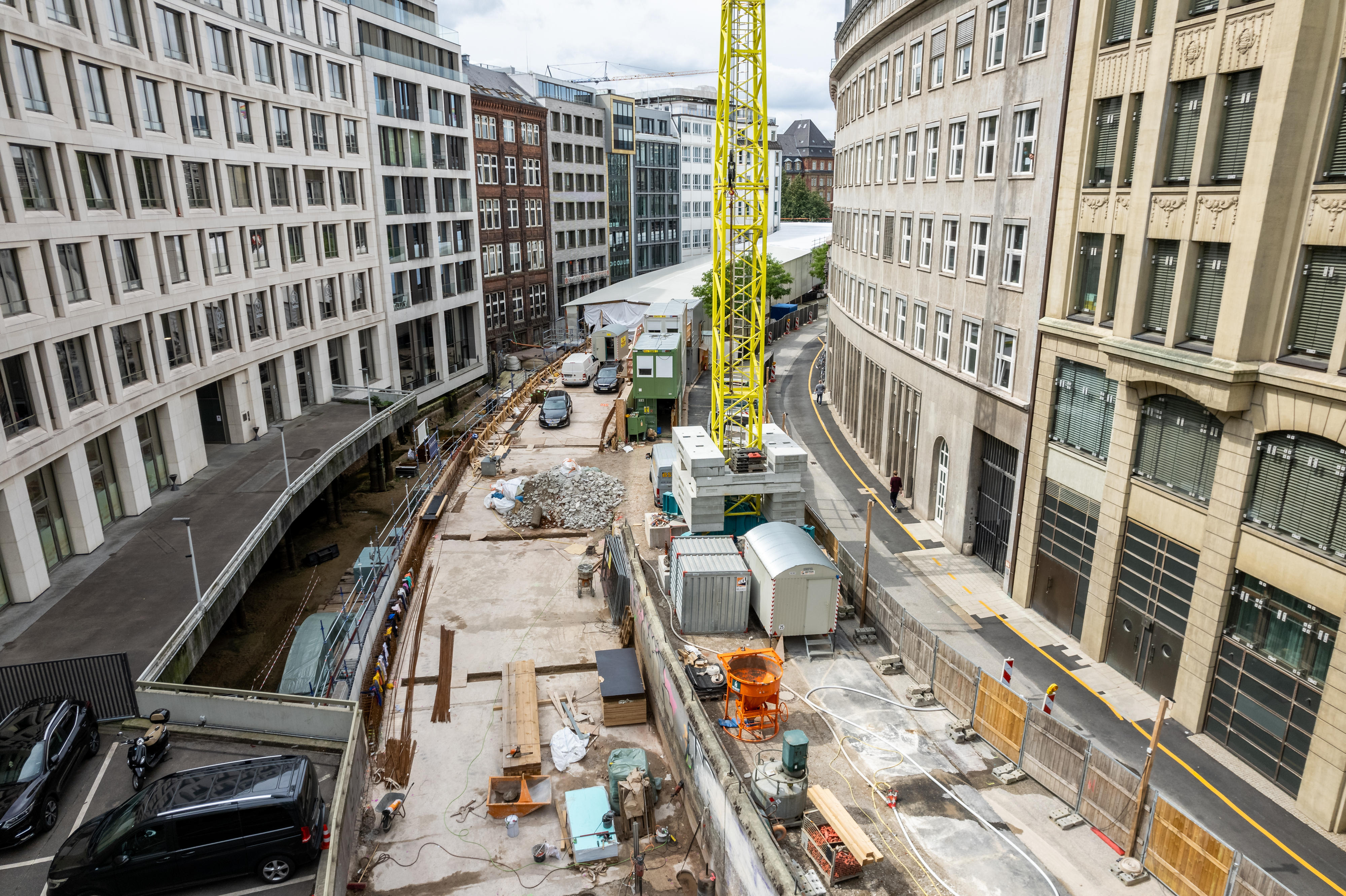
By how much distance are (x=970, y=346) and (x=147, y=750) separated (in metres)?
27.1

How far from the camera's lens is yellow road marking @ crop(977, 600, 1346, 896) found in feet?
49.4

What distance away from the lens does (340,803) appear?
51.7 ft

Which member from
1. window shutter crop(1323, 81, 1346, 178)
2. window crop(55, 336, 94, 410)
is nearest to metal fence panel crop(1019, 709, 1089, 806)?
window shutter crop(1323, 81, 1346, 178)

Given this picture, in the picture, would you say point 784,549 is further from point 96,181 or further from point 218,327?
point 218,327

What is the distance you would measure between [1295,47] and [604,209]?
3230 inches

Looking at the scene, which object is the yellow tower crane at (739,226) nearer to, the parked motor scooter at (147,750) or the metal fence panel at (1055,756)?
the metal fence panel at (1055,756)

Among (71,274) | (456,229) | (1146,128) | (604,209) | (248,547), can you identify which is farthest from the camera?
(604,209)

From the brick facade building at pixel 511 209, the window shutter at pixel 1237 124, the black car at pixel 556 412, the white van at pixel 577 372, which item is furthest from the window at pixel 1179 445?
the brick facade building at pixel 511 209

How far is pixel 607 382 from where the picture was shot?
188 ft

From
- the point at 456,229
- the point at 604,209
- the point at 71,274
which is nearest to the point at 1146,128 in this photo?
the point at 71,274

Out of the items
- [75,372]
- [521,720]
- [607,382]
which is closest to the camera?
[521,720]

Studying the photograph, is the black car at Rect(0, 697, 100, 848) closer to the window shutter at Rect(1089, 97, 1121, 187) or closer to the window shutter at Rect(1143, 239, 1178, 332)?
the window shutter at Rect(1143, 239, 1178, 332)

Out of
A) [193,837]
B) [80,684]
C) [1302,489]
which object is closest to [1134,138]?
[1302,489]

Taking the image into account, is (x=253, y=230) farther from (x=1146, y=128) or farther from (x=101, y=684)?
(x=1146, y=128)
